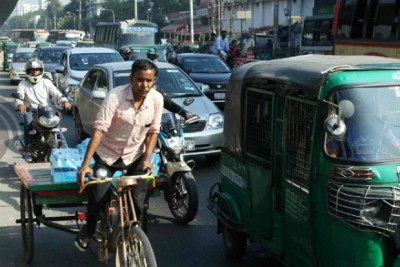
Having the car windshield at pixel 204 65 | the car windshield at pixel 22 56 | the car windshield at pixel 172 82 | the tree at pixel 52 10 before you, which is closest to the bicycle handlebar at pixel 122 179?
the car windshield at pixel 172 82

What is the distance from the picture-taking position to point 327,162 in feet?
12.9

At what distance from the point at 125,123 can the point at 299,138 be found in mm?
1217

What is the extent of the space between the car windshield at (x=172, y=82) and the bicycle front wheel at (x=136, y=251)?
619 cm

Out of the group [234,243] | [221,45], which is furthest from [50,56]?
[234,243]

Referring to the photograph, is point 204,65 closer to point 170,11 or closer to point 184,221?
point 184,221

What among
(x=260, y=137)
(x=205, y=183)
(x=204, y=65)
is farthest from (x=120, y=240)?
(x=204, y=65)

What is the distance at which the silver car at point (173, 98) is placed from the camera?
987cm

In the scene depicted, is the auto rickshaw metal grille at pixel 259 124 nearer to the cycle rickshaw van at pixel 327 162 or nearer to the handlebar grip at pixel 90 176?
the cycle rickshaw van at pixel 327 162

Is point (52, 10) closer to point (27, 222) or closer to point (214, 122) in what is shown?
point (214, 122)

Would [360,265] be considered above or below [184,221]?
above

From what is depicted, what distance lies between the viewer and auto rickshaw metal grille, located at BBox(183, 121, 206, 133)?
981 centimetres

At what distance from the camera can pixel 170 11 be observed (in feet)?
349

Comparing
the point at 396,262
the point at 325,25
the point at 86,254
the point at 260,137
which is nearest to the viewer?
the point at 396,262

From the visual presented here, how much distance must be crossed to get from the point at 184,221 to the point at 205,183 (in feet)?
6.86
